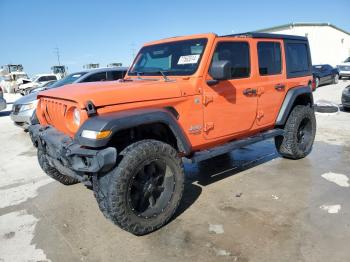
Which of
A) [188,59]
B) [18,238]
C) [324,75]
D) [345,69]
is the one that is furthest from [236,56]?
[345,69]

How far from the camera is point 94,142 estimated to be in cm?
281

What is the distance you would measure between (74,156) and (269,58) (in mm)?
3143

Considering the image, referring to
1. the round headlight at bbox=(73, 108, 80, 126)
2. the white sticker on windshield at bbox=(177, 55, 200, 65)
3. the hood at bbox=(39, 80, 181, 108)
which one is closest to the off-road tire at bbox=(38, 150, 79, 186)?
the hood at bbox=(39, 80, 181, 108)

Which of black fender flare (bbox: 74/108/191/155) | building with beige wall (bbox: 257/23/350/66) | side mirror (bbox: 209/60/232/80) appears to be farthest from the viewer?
building with beige wall (bbox: 257/23/350/66)

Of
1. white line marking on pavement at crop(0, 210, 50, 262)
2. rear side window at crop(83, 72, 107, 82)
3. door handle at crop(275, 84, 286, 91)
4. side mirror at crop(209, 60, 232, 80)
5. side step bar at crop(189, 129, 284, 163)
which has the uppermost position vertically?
side mirror at crop(209, 60, 232, 80)

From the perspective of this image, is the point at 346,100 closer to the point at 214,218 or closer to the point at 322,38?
the point at 214,218

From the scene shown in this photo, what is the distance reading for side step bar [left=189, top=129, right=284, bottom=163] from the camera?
3.81m

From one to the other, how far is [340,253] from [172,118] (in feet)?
6.37

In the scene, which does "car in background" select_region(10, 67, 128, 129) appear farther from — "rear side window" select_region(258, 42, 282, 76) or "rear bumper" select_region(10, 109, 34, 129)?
"rear side window" select_region(258, 42, 282, 76)

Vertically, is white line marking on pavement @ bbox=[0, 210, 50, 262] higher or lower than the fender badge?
lower

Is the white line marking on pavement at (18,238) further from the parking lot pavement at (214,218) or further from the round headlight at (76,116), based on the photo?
the round headlight at (76,116)

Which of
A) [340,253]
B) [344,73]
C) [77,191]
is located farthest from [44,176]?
[344,73]

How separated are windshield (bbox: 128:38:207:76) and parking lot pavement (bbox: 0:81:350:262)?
1611 millimetres

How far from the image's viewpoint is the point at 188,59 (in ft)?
12.9
